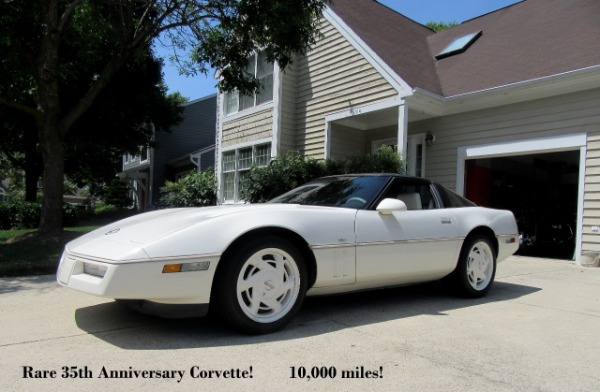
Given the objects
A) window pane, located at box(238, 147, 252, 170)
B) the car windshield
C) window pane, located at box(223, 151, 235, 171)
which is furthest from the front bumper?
window pane, located at box(223, 151, 235, 171)

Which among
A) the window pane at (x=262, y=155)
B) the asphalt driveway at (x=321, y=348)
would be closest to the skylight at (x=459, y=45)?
the window pane at (x=262, y=155)

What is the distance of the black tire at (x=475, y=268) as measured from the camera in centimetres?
471

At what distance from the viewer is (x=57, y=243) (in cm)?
872

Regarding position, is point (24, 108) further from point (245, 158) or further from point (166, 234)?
point (166, 234)

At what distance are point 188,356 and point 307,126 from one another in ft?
33.6

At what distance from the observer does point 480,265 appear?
493 centimetres

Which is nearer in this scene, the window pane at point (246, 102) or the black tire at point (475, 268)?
the black tire at point (475, 268)

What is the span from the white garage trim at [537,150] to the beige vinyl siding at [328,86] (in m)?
2.18

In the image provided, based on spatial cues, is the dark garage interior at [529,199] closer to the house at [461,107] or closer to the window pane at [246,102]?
the house at [461,107]

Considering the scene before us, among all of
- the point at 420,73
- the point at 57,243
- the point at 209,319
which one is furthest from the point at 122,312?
the point at 420,73

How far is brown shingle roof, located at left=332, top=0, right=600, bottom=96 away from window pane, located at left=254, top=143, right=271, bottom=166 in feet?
13.5

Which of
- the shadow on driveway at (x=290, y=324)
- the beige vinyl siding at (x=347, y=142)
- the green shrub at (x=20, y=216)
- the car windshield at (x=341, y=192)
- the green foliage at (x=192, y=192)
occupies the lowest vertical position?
the green shrub at (x=20, y=216)

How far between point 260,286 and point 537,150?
301 inches

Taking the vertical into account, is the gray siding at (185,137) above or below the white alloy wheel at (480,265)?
above
